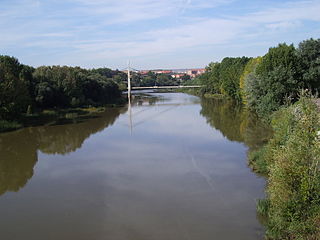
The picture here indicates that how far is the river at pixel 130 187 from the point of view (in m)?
9.43

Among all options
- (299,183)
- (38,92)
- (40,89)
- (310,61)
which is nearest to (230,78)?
(310,61)

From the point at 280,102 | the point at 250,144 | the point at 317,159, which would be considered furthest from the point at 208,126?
the point at 317,159

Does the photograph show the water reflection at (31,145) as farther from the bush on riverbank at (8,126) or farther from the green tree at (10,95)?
the green tree at (10,95)

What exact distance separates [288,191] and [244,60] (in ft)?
141

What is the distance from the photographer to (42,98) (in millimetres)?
32812

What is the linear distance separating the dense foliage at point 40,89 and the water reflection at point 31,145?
90.3 inches

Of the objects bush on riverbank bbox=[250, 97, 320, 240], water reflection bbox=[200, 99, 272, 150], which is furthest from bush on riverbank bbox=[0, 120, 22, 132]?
bush on riverbank bbox=[250, 97, 320, 240]

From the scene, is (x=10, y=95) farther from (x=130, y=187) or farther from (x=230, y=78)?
(x=230, y=78)

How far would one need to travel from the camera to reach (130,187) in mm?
12688

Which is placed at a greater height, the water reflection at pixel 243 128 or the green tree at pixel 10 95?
the green tree at pixel 10 95

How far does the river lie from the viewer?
9430 mm

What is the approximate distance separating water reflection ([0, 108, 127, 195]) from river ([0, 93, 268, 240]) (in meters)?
0.05

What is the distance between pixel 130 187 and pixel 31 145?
10.2m

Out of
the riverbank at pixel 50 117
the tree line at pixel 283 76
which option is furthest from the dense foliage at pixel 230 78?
the riverbank at pixel 50 117
